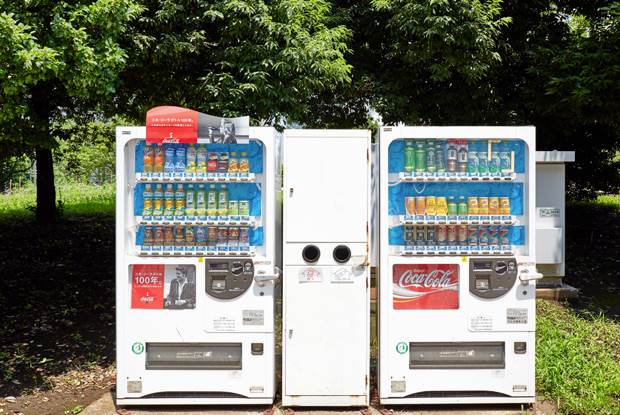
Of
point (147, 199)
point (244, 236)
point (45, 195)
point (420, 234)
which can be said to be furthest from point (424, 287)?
point (45, 195)

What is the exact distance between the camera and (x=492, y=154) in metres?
4.50

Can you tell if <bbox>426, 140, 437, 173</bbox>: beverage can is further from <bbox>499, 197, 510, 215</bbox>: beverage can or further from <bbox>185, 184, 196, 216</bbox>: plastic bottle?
<bbox>185, 184, 196, 216</bbox>: plastic bottle

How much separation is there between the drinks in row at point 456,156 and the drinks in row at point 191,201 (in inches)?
54.9

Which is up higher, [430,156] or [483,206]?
[430,156]

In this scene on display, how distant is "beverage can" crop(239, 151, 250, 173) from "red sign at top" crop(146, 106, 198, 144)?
1.30 feet

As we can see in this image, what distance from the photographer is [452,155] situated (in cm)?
446

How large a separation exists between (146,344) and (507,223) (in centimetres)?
297

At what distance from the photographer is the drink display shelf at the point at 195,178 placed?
14.0 feet

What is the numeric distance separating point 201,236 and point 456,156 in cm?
214

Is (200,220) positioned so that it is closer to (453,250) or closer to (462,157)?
(453,250)

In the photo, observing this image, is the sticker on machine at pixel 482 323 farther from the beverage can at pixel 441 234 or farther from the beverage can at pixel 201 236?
the beverage can at pixel 201 236

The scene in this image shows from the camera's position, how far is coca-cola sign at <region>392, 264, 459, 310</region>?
14.4 ft

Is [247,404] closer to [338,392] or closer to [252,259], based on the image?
[338,392]

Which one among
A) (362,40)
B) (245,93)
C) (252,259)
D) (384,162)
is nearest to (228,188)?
(252,259)
